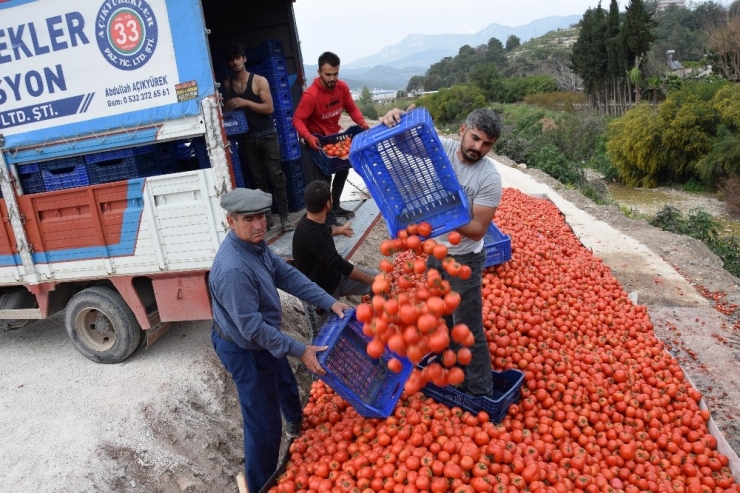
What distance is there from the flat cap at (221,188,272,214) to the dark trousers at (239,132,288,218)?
2.74m

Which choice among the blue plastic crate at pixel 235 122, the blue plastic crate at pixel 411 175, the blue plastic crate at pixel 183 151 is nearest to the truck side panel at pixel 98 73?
the blue plastic crate at pixel 235 122

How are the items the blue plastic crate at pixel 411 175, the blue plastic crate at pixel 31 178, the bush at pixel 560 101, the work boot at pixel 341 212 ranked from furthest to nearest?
the bush at pixel 560 101 → the work boot at pixel 341 212 → the blue plastic crate at pixel 31 178 → the blue plastic crate at pixel 411 175

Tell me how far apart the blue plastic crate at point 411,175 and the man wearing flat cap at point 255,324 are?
807mm

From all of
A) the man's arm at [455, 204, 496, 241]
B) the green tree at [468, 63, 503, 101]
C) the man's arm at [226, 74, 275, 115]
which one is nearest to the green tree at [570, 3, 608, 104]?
the green tree at [468, 63, 503, 101]

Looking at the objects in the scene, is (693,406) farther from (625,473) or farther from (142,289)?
(142,289)

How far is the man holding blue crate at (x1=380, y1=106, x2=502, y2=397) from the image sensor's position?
3.56 meters

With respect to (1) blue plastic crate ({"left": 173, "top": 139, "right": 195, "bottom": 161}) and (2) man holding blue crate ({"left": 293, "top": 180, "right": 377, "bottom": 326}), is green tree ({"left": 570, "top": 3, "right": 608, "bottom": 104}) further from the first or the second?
(2) man holding blue crate ({"left": 293, "top": 180, "right": 377, "bottom": 326})

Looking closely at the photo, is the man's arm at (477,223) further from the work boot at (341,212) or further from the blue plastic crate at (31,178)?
the blue plastic crate at (31,178)

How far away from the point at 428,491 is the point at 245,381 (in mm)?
1497

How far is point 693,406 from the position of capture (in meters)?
4.32

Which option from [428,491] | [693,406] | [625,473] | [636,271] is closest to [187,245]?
[428,491]

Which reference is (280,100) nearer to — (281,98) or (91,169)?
(281,98)

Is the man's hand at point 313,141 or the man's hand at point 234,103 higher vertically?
the man's hand at point 234,103

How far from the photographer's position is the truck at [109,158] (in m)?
4.67
